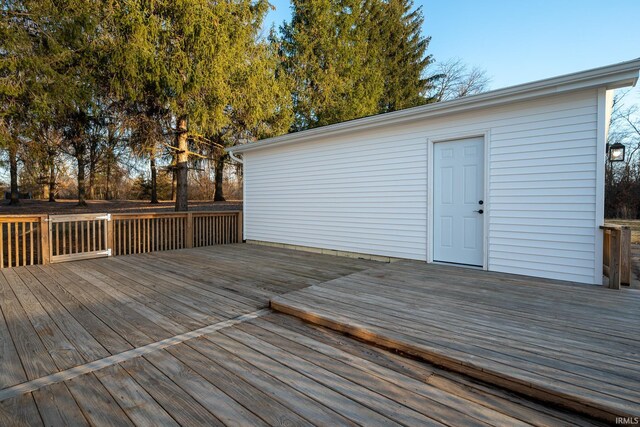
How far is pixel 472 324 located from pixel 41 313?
3.62 meters

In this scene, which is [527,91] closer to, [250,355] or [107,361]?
[250,355]

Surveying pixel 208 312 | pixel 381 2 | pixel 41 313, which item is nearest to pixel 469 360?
pixel 208 312

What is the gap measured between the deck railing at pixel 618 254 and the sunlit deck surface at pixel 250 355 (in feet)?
0.79

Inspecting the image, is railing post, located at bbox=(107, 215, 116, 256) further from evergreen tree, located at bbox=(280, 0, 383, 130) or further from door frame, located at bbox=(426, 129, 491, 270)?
evergreen tree, located at bbox=(280, 0, 383, 130)

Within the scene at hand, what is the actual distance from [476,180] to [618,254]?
5.40 ft

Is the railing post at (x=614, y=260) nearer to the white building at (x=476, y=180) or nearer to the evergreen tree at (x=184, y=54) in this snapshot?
the white building at (x=476, y=180)

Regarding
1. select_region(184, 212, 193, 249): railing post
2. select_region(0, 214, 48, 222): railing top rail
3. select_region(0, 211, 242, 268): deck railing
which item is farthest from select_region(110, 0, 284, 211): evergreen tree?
select_region(0, 214, 48, 222): railing top rail

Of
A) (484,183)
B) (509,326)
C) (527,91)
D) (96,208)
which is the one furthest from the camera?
(96,208)

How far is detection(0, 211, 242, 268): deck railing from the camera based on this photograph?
4.74m

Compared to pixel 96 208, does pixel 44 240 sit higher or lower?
lower

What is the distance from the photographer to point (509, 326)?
2.22 meters

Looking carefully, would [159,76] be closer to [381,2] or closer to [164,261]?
[164,261]

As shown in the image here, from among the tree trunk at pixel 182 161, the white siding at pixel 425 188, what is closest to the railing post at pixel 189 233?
the white siding at pixel 425 188

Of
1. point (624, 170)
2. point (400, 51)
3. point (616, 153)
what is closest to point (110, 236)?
point (616, 153)
